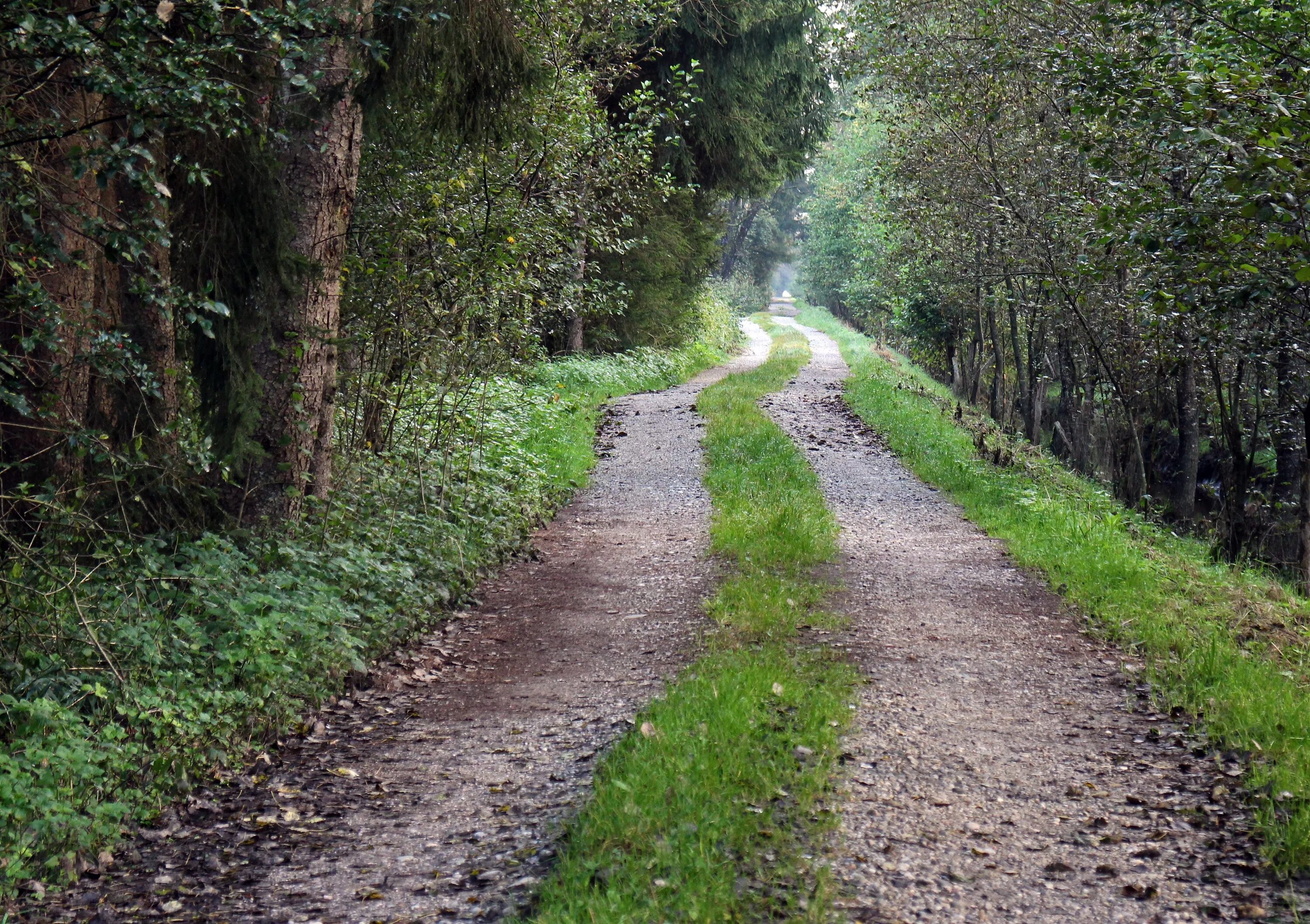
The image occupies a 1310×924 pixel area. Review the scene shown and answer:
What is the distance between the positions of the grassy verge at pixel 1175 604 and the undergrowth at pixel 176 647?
4.69 meters

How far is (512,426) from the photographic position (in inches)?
504

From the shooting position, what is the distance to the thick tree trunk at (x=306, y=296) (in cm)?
683

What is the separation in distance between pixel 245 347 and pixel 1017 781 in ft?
17.0

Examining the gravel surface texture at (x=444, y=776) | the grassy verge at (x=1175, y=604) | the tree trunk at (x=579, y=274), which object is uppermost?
the tree trunk at (x=579, y=274)

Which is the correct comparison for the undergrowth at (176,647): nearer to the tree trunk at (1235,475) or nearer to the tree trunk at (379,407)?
the tree trunk at (379,407)

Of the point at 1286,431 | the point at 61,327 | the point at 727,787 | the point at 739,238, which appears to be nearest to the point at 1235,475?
the point at 1286,431

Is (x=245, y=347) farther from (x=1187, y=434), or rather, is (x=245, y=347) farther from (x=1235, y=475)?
(x=1235, y=475)

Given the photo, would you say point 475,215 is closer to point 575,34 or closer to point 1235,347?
point 575,34

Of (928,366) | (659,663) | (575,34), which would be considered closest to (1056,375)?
(928,366)

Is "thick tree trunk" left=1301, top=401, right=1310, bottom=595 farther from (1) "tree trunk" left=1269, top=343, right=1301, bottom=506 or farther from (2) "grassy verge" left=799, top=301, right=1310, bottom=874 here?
(1) "tree trunk" left=1269, top=343, right=1301, bottom=506

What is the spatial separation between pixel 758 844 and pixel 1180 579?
559 cm

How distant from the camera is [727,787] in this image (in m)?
4.55

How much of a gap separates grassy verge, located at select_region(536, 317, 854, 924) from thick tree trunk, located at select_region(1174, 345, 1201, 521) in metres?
8.70

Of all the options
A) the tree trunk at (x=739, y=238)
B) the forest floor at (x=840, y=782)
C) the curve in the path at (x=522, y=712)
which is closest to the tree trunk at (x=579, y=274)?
the curve in the path at (x=522, y=712)
